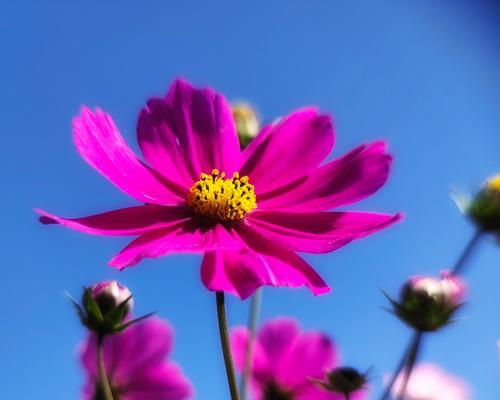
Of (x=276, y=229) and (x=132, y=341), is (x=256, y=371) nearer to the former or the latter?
(x=132, y=341)

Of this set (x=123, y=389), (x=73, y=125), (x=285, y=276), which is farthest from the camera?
(x=123, y=389)

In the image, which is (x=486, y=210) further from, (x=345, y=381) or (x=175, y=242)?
(x=175, y=242)

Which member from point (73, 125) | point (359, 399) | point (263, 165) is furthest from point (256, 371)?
point (73, 125)

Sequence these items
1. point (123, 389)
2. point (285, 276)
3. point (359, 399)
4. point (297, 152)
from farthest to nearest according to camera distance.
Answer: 1. point (359, 399)
2. point (123, 389)
3. point (297, 152)
4. point (285, 276)

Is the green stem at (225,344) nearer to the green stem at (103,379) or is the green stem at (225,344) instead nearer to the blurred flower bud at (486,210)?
the green stem at (103,379)


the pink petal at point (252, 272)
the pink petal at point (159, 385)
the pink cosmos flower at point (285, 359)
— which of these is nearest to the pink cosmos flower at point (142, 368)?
the pink petal at point (159, 385)

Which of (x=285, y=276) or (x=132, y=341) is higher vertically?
(x=285, y=276)

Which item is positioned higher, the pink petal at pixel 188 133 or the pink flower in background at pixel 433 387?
the pink petal at pixel 188 133
